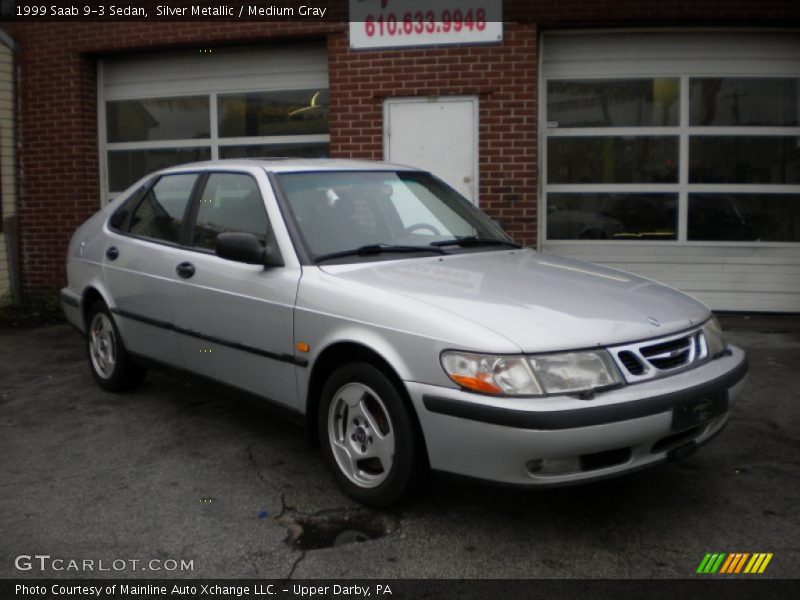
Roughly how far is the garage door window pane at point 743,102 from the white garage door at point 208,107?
3813mm

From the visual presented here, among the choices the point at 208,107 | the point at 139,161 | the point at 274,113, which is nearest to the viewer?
the point at 274,113

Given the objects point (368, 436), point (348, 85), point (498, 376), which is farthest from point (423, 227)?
point (348, 85)

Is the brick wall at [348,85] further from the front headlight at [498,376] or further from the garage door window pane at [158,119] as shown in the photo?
the front headlight at [498,376]

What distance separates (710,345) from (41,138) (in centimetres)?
832

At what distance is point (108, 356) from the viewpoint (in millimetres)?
5879

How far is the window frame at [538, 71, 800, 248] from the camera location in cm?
859

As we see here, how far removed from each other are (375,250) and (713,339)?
1633 mm

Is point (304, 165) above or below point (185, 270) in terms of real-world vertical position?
above

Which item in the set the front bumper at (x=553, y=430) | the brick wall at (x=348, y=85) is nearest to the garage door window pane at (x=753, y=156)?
the brick wall at (x=348, y=85)

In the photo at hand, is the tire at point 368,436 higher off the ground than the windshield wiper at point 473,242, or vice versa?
the windshield wiper at point 473,242

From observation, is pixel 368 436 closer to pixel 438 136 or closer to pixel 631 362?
pixel 631 362

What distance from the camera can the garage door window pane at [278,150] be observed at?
30.5 feet

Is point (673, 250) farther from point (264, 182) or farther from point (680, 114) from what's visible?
point (264, 182)

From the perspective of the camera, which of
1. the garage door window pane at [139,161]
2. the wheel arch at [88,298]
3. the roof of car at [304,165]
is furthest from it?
the garage door window pane at [139,161]
